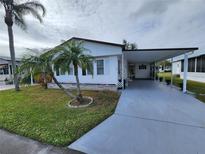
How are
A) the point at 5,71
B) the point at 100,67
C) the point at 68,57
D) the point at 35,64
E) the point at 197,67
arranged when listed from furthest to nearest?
1. the point at 5,71
2. the point at 197,67
3. the point at 100,67
4. the point at 68,57
5. the point at 35,64

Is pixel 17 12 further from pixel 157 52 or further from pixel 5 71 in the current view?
pixel 5 71

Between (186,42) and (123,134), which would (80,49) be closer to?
(123,134)

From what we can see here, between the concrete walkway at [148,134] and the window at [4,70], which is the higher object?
the window at [4,70]

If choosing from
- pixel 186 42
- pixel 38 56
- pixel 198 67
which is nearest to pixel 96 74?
pixel 38 56

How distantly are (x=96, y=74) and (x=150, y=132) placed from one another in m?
7.90

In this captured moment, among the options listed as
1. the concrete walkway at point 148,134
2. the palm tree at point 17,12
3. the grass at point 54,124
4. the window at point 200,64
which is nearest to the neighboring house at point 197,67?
the window at point 200,64

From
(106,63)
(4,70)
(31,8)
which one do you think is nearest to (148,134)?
(106,63)

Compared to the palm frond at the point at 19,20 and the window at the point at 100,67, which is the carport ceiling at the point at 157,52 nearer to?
the window at the point at 100,67

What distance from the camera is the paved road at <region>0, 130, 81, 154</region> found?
110 inches

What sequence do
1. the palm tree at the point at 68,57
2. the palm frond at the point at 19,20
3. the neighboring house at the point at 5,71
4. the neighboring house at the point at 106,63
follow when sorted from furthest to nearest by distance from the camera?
the neighboring house at the point at 5,71 → the palm frond at the point at 19,20 → the neighboring house at the point at 106,63 → the palm tree at the point at 68,57

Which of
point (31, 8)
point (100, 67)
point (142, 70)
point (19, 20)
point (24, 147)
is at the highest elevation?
point (31, 8)

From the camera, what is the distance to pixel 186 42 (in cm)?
1872

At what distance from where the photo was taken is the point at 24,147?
3010 millimetres

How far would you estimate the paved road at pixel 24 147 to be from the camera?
2.80m
